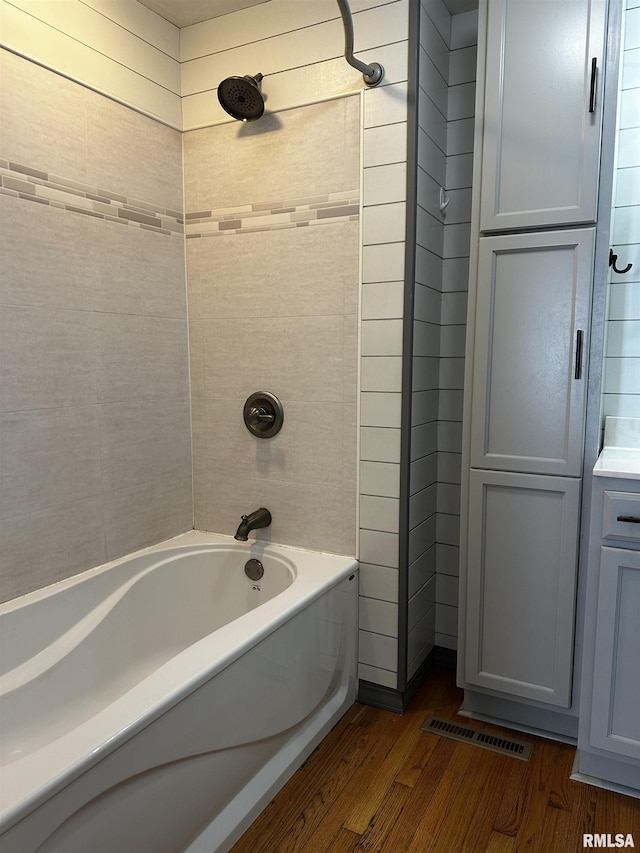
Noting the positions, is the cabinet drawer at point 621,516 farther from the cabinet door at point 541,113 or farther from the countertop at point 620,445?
the cabinet door at point 541,113

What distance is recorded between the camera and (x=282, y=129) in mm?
2018

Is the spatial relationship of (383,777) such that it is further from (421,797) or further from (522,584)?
(522,584)

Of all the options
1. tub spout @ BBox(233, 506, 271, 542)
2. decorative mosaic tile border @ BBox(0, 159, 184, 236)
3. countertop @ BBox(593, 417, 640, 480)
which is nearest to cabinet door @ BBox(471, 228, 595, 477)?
countertop @ BBox(593, 417, 640, 480)

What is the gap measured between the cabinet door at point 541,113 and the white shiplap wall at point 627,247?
32cm

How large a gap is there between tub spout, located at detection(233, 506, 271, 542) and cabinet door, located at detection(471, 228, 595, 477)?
812mm

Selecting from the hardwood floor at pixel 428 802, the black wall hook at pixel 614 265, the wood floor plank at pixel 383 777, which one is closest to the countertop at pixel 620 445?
the black wall hook at pixel 614 265

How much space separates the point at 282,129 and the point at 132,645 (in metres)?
1.88

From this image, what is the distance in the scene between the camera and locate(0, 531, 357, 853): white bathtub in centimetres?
106

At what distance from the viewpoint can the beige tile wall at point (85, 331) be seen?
1668 millimetres

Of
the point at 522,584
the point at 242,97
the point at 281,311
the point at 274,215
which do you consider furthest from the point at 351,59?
the point at 522,584

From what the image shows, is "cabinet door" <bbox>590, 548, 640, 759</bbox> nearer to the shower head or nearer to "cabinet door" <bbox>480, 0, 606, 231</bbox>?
"cabinet door" <bbox>480, 0, 606, 231</bbox>

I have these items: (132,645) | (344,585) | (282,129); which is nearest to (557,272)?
(282,129)

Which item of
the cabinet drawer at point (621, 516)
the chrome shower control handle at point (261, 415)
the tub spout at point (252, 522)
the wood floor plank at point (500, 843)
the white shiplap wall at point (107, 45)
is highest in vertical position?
the white shiplap wall at point (107, 45)

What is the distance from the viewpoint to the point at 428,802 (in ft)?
5.34
